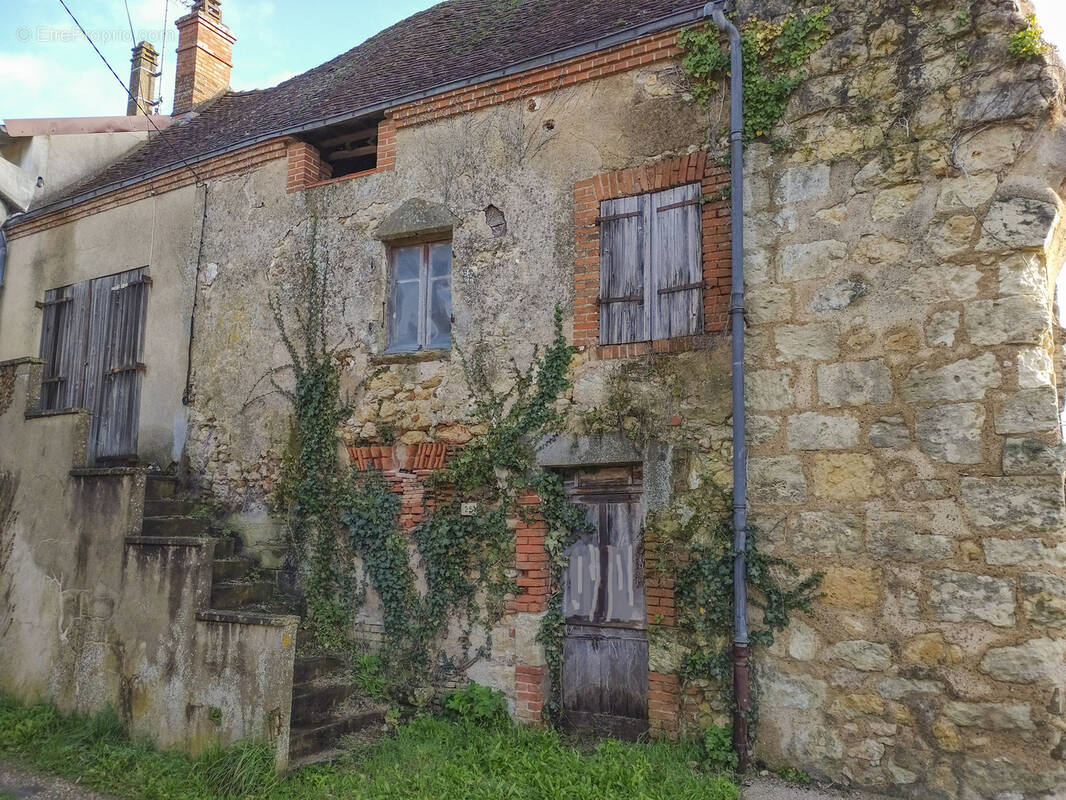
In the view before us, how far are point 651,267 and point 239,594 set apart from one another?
4.31 metres

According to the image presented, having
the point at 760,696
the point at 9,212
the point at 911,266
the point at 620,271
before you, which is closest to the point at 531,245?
the point at 620,271

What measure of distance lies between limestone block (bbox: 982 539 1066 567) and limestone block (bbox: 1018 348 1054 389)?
2.95 feet

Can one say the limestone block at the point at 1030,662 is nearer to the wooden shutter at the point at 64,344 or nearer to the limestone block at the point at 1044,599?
the limestone block at the point at 1044,599

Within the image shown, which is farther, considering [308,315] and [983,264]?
[308,315]

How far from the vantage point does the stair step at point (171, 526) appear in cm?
708

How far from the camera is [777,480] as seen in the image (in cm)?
541

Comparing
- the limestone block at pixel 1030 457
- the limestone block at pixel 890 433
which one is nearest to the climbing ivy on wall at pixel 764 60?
the limestone block at pixel 890 433

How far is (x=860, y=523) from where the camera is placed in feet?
16.8

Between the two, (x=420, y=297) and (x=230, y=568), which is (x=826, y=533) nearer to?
(x=420, y=297)

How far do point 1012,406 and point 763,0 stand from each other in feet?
10.8

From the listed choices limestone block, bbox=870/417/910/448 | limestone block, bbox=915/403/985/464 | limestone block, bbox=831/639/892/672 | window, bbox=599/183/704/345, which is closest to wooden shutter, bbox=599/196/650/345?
window, bbox=599/183/704/345

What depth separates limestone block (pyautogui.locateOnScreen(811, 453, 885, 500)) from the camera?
16.8ft

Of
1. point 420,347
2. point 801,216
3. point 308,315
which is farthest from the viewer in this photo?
point 308,315

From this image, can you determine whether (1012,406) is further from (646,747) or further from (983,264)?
(646,747)
